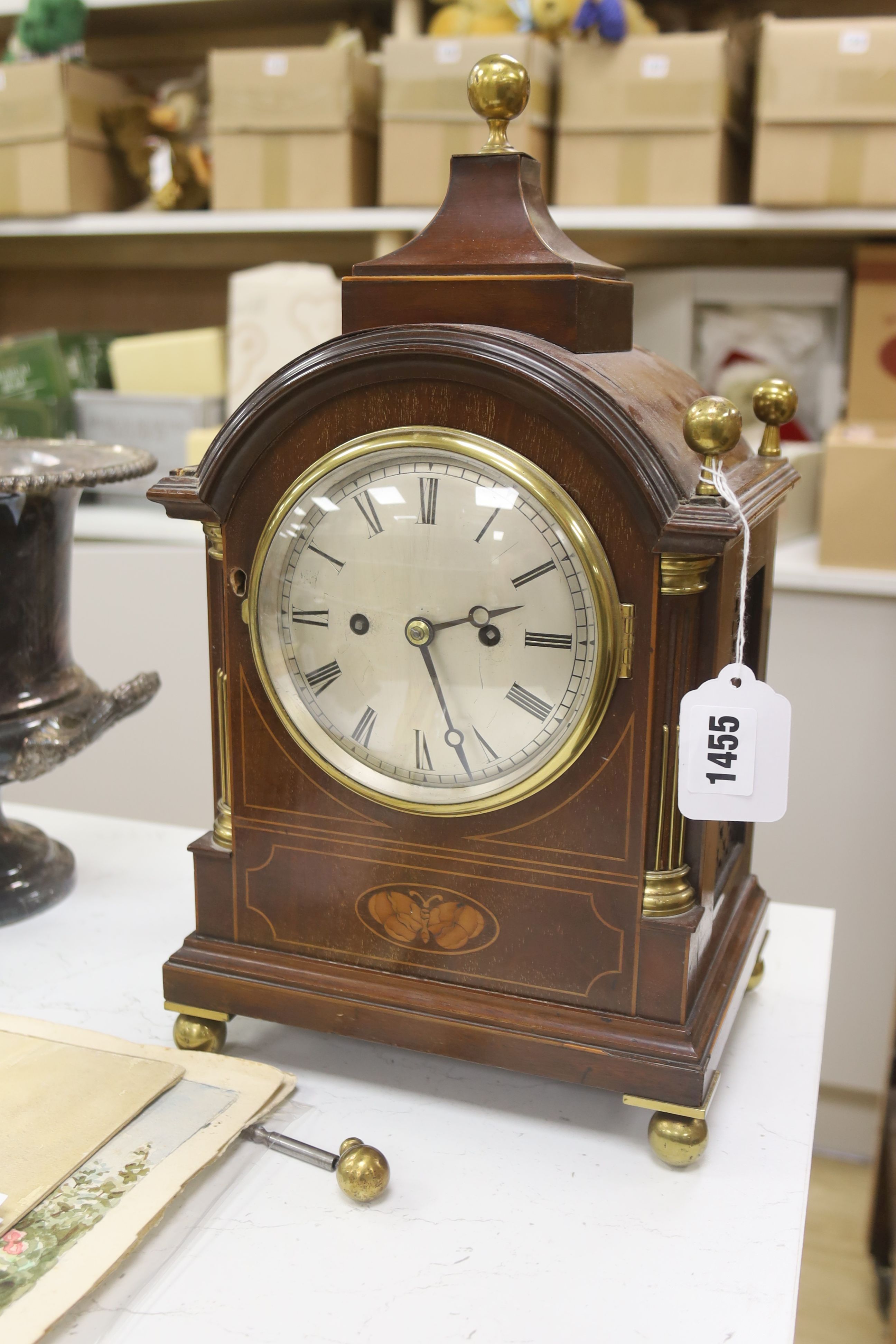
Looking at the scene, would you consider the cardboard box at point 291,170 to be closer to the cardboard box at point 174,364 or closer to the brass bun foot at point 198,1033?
the cardboard box at point 174,364

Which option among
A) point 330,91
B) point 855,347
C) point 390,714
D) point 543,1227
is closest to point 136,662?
point 330,91

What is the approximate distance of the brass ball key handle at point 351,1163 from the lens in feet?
2.37

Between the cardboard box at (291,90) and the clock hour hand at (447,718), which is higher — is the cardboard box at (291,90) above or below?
above

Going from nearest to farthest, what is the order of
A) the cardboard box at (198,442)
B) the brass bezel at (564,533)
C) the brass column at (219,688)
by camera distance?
the brass bezel at (564,533), the brass column at (219,688), the cardboard box at (198,442)

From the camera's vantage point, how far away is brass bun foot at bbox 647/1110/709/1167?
0.76m

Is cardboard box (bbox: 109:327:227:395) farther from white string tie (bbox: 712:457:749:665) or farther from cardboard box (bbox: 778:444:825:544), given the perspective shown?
white string tie (bbox: 712:457:749:665)

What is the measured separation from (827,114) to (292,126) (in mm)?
873

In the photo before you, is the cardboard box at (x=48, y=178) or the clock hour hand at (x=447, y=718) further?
the cardboard box at (x=48, y=178)

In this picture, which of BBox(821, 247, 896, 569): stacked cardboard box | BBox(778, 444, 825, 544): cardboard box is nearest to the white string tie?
BBox(821, 247, 896, 569): stacked cardboard box

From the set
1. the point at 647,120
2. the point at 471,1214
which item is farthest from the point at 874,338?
the point at 471,1214

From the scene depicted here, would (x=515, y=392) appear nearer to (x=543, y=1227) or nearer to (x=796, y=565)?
(x=543, y=1227)

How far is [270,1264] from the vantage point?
0.68 meters

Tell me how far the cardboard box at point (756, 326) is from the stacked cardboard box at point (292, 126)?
22.8 inches

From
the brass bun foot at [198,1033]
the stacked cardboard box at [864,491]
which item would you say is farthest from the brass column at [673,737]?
the stacked cardboard box at [864,491]
